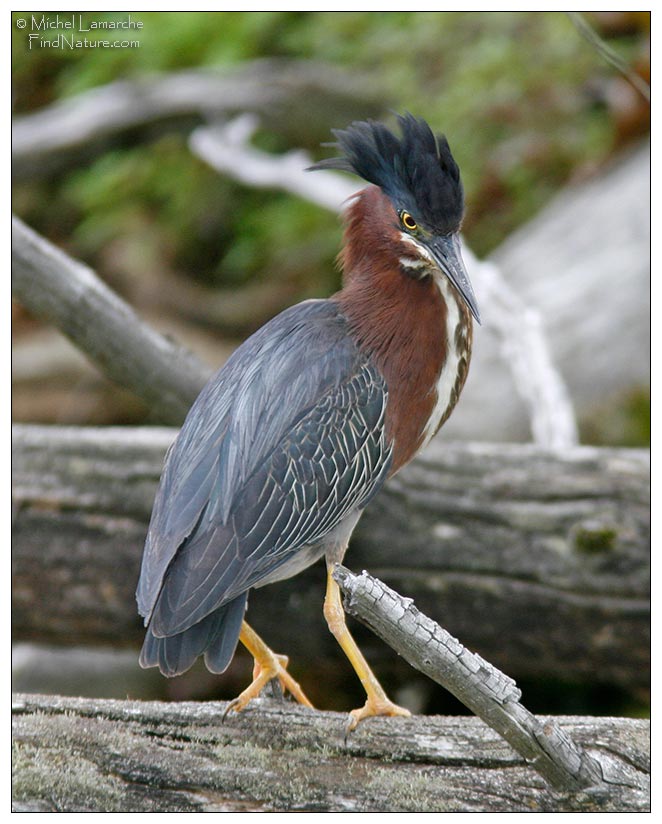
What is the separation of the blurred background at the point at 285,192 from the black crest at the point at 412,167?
4.26 ft

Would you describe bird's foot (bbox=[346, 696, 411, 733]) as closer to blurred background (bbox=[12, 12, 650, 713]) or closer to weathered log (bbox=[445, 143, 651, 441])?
blurred background (bbox=[12, 12, 650, 713])

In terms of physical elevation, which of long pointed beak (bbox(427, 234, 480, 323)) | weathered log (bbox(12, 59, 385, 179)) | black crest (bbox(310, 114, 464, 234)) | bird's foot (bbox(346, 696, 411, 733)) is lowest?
bird's foot (bbox(346, 696, 411, 733))

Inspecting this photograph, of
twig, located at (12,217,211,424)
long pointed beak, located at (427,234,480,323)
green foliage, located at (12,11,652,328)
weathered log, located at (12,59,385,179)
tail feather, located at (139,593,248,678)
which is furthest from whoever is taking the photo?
weathered log, located at (12,59,385,179)

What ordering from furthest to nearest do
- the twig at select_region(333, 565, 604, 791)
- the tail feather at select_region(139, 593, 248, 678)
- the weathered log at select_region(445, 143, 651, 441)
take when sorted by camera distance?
the weathered log at select_region(445, 143, 651, 441), the tail feather at select_region(139, 593, 248, 678), the twig at select_region(333, 565, 604, 791)

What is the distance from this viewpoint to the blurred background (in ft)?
11.6

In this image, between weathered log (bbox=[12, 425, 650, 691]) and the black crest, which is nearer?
the black crest

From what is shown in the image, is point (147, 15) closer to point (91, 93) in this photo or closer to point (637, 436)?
point (91, 93)

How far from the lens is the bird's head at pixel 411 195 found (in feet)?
5.92

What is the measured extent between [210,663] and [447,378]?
734 millimetres

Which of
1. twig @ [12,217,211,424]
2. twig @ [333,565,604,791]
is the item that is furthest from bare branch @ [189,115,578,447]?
twig @ [333,565,604,791]

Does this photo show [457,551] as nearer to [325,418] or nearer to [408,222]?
[325,418]

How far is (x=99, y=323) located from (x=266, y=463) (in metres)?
0.87

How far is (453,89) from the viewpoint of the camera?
366cm

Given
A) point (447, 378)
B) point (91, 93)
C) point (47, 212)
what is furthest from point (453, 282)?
point (47, 212)
